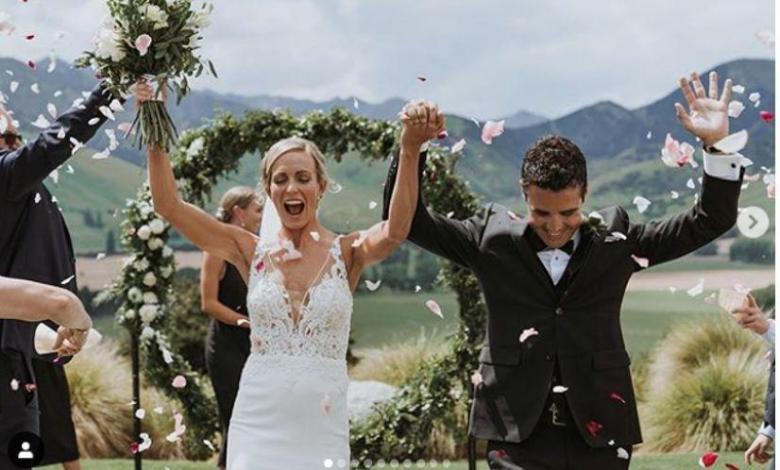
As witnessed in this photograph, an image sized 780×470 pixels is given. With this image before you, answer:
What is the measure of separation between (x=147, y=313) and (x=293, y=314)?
4.67 metres

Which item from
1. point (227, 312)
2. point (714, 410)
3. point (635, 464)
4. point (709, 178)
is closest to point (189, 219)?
point (709, 178)

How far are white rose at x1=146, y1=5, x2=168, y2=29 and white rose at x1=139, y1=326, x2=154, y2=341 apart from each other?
4.87 metres

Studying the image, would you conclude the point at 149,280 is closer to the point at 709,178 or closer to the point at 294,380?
the point at 294,380

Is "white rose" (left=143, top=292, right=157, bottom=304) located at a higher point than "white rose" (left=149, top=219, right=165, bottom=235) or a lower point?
lower

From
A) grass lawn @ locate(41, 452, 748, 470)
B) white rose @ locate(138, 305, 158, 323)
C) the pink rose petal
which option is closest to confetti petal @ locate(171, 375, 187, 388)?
white rose @ locate(138, 305, 158, 323)

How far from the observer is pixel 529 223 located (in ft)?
17.6

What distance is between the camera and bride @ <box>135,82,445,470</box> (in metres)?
5.29

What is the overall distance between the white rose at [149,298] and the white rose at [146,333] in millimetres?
183

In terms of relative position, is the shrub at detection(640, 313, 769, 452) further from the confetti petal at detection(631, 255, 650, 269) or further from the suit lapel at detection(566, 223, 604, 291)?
the suit lapel at detection(566, 223, 604, 291)

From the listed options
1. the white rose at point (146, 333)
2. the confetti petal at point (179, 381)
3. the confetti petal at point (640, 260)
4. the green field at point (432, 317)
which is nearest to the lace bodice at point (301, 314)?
the confetti petal at point (640, 260)

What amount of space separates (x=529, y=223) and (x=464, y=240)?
26cm

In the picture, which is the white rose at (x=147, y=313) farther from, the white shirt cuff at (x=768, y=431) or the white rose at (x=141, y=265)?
the white shirt cuff at (x=768, y=431)

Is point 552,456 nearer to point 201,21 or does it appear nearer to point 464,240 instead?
point 464,240

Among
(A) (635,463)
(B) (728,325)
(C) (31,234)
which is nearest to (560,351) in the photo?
(C) (31,234)
